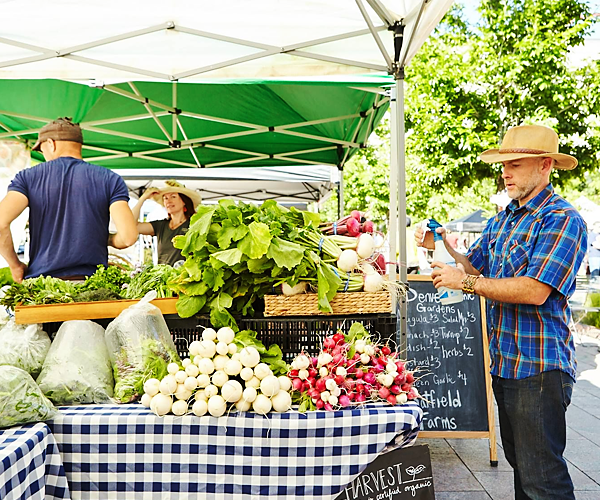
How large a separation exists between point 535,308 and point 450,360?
204 centimetres

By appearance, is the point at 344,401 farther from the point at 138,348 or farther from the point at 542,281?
the point at 542,281

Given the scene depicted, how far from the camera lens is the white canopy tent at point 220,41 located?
371 cm

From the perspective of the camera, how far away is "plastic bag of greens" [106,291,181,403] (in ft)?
8.04

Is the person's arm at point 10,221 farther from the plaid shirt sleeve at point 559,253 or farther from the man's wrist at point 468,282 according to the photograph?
the plaid shirt sleeve at point 559,253

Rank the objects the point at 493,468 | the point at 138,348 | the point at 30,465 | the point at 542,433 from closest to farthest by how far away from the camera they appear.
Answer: the point at 30,465 < the point at 138,348 < the point at 542,433 < the point at 493,468

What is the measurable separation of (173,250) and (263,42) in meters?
2.42

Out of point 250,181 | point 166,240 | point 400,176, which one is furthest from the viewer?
point 250,181

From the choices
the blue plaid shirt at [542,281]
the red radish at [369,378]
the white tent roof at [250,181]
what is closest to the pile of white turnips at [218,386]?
the red radish at [369,378]

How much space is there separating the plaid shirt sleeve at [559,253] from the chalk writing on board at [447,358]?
2.01 m

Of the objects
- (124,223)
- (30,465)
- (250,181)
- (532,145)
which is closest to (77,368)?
(30,465)

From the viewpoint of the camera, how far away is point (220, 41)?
4.04 metres

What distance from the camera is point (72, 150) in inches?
140

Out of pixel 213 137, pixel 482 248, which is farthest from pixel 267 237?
pixel 213 137

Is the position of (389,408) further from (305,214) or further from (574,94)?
(574,94)
